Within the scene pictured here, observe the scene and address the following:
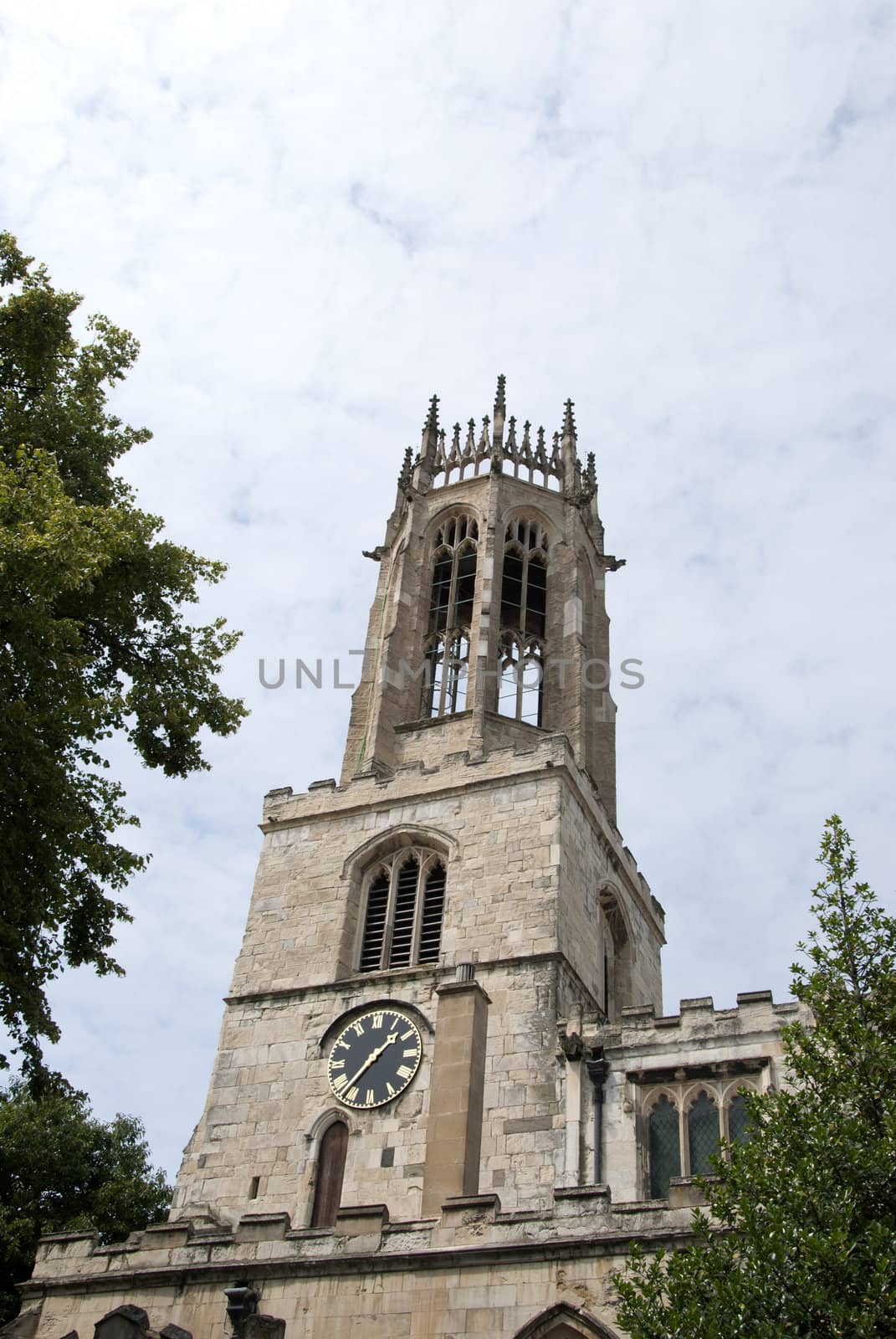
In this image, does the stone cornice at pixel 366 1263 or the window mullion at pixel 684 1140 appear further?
the window mullion at pixel 684 1140

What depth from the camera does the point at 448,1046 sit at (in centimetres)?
2042

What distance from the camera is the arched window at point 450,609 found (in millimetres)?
29891

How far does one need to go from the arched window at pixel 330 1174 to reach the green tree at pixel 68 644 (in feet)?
23.3

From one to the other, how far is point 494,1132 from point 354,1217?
392 cm

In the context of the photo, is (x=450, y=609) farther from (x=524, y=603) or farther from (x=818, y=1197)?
(x=818, y=1197)

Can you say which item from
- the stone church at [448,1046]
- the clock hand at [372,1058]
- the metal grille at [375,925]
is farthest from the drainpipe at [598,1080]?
the metal grille at [375,925]

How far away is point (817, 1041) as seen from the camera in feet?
40.7

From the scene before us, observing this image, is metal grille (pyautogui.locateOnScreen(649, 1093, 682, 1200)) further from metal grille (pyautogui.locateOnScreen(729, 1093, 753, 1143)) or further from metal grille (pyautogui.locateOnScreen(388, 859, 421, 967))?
metal grille (pyautogui.locateOnScreen(388, 859, 421, 967))

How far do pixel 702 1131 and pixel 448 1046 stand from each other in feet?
13.2

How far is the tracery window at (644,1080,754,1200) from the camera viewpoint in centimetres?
1902

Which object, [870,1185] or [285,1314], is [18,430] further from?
[870,1185]

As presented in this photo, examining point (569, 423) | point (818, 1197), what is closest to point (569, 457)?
point (569, 423)

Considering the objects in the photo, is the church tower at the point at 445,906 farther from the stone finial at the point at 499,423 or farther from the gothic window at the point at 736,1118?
the gothic window at the point at 736,1118

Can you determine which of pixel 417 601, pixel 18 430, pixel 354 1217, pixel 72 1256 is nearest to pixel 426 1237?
pixel 354 1217
